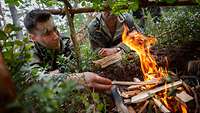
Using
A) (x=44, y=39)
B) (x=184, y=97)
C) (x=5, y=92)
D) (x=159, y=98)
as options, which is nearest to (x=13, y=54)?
(x=5, y=92)

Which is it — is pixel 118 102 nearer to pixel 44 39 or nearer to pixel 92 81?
pixel 92 81

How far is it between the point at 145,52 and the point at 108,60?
604 millimetres

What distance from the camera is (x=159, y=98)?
4473mm

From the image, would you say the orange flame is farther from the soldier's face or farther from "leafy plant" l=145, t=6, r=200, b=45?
the soldier's face

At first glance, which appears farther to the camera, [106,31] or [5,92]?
[106,31]

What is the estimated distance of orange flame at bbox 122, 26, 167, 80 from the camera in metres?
5.20

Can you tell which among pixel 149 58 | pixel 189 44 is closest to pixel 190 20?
pixel 189 44

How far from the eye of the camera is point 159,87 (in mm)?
4633

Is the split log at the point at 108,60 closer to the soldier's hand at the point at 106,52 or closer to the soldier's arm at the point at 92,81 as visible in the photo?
the soldier's hand at the point at 106,52

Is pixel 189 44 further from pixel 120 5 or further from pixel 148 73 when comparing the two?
pixel 120 5

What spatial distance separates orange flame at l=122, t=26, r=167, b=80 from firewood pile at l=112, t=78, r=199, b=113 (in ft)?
1.33

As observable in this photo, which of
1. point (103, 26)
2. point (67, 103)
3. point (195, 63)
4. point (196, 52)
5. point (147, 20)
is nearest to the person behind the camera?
point (67, 103)

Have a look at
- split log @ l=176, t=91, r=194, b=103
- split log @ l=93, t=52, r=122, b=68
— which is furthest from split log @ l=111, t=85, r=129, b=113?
split log @ l=93, t=52, r=122, b=68

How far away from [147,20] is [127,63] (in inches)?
128
